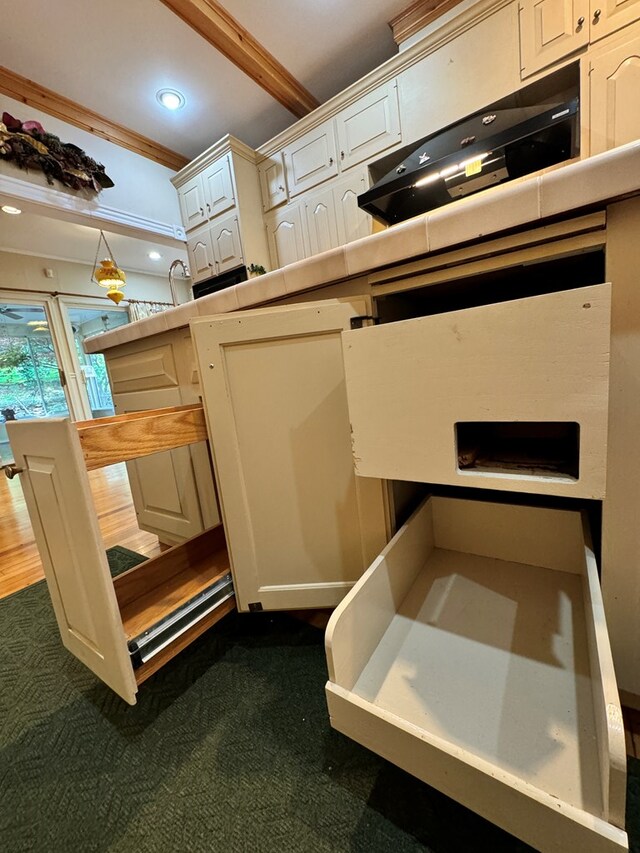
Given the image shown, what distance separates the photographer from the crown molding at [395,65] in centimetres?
150

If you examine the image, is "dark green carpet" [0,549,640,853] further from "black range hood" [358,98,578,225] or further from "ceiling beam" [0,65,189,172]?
"ceiling beam" [0,65,189,172]

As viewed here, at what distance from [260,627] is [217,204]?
2756 mm

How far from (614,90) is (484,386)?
1718mm

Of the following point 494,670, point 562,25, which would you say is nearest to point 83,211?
point 562,25

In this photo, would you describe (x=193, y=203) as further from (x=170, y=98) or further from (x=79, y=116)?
(x=79, y=116)

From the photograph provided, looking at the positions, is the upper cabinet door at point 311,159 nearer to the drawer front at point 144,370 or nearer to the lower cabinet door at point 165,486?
the drawer front at point 144,370

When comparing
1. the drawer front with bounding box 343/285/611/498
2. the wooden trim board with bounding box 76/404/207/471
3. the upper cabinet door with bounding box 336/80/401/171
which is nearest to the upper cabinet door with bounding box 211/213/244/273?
the upper cabinet door with bounding box 336/80/401/171

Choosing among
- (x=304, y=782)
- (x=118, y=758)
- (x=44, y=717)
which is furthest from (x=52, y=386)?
(x=304, y=782)

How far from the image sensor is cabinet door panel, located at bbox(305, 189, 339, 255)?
219 cm

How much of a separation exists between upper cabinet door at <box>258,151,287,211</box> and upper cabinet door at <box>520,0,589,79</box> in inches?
57.1

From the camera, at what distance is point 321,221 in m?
2.25

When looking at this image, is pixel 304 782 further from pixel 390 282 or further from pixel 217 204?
pixel 217 204

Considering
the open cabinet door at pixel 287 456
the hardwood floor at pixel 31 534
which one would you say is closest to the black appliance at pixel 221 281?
the hardwood floor at pixel 31 534

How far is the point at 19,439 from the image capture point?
734 millimetres
